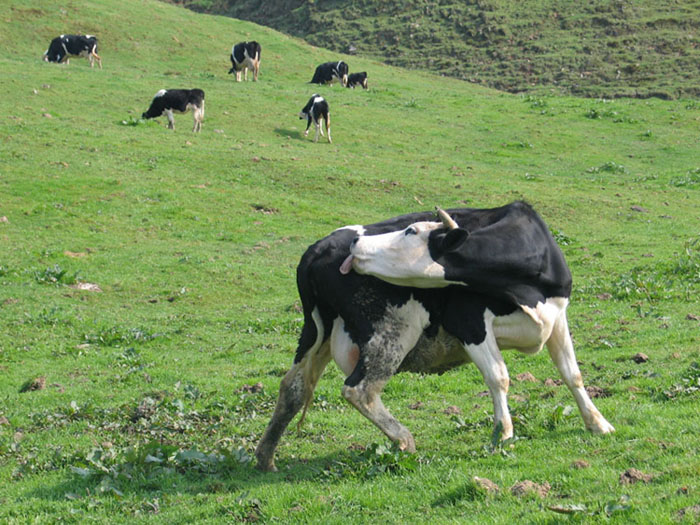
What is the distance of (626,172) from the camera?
31.0 metres

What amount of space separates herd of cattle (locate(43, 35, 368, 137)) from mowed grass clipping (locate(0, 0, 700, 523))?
2.52ft

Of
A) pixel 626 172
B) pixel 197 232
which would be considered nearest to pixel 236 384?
pixel 197 232

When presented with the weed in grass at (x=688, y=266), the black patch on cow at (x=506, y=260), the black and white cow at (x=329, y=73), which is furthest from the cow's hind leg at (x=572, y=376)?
the black and white cow at (x=329, y=73)

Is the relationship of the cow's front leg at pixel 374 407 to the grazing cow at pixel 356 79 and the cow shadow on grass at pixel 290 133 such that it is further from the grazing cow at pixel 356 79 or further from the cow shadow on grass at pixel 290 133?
the grazing cow at pixel 356 79

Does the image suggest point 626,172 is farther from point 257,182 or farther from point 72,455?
point 72,455

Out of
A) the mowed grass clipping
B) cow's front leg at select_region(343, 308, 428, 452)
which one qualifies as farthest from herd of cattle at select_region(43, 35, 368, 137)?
cow's front leg at select_region(343, 308, 428, 452)

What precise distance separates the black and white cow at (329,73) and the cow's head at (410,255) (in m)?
40.0

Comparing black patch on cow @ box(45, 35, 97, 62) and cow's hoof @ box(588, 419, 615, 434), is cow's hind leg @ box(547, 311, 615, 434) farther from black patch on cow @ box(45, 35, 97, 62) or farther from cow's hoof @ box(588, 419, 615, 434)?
black patch on cow @ box(45, 35, 97, 62)

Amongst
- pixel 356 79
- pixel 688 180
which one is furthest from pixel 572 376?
pixel 356 79

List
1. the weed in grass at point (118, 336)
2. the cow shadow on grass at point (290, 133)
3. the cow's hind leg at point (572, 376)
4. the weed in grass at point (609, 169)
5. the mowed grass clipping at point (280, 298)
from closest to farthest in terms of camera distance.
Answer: the mowed grass clipping at point (280, 298)
the cow's hind leg at point (572, 376)
the weed in grass at point (118, 336)
the weed in grass at point (609, 169)
the cow shadow on grass at point (290, 133)

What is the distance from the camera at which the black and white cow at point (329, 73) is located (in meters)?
46.5

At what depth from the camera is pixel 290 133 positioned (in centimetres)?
3325

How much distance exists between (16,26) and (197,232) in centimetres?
3043

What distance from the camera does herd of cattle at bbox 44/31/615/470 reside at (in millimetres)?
7691
